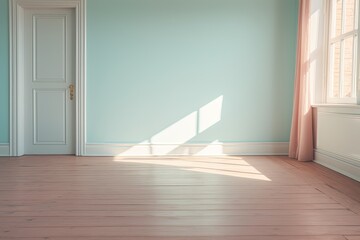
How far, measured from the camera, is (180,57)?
474 cm

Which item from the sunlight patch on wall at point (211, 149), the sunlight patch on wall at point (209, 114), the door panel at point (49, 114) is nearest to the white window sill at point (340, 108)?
the sunlight patch on wall at point (209, 114)

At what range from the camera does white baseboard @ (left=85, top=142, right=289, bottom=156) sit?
15.6 feet

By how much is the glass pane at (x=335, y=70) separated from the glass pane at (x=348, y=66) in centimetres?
15

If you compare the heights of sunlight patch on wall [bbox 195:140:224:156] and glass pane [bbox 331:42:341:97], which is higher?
glass pane [bbox 331:42:341:97]

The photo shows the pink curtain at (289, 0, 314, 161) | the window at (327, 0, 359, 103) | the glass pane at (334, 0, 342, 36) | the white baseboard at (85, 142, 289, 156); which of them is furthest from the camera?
the white baseboard at (85, 142, 289, 156)

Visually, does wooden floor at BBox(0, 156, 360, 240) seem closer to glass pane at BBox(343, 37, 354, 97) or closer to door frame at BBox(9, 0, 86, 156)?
door frame at BBox(9, 0, 86, 156)

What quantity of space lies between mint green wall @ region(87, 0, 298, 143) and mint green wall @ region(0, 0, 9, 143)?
1091 millimetres

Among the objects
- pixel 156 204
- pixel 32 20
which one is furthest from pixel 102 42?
pixel 156 204

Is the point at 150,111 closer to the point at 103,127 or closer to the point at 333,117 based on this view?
the point at 103,127

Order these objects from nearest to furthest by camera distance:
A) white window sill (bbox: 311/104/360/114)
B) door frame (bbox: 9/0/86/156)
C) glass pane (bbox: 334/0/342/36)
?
white window sill (bbox: 311/104/360/114)
glass pane (bbox: 334/0/342/36)
door frame (bbox: 9/0/86/156)

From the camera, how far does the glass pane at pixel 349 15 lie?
12.5ft

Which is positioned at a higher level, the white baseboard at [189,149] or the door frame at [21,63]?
the door frame at [21,63]

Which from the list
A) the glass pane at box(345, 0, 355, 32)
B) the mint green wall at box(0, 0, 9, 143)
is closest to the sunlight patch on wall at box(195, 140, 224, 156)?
the glass pane at box(345, 0, 355, 32)

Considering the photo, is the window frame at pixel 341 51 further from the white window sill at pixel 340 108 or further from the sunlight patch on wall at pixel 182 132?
the sunlight patch on wall at pixel 182 132
